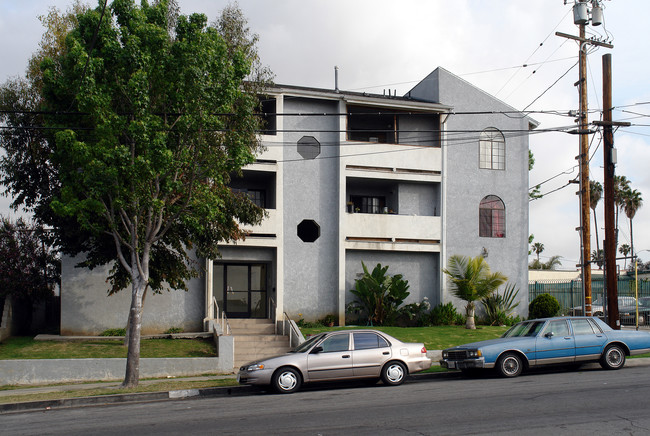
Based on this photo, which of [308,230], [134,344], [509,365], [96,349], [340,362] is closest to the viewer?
[340,362]

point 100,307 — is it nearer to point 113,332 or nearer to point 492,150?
point 113,332

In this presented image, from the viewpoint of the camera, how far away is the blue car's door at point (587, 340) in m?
15.3

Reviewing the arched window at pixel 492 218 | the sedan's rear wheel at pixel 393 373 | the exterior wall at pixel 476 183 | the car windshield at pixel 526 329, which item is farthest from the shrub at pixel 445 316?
the sedan's rear wheel at pixel 393 373

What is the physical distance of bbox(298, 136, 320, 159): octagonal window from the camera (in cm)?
2550

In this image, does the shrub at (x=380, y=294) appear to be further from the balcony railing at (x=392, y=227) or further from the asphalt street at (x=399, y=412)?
the asphalt street at (x=399, y=412)

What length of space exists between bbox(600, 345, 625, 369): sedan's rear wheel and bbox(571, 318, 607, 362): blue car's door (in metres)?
0.17

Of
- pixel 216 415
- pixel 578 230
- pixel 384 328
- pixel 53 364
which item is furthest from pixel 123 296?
pixel 578 230

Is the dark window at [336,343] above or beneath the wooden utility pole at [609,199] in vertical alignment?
beneath

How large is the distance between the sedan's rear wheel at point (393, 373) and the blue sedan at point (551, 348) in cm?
157

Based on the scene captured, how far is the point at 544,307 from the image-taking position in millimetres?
26500

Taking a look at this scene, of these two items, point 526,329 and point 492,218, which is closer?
point 526,329

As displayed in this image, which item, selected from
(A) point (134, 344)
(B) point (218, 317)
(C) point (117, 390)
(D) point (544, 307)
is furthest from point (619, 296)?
(C) point (117, 390)

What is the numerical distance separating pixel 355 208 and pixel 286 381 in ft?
47.2

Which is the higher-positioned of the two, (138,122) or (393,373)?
(138,122)
